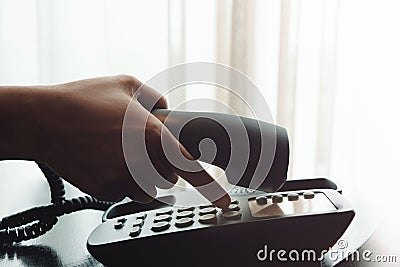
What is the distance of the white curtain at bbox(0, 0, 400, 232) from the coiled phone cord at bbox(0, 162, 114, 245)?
0.73 m

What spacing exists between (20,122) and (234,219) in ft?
0.64

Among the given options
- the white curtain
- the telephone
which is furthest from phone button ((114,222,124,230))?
the white curtain

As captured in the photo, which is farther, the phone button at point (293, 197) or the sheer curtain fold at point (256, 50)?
the sheer curtain fold at point (256, 50)

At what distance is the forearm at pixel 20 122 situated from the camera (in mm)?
462

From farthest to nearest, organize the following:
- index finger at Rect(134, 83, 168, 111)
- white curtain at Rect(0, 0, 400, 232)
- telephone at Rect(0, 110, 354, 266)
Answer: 1. white curtain at Rect(0, 0, 400, 232)
2. index finger at Rect(134, 83, 168, 111)
3. telephone at Rect(0, 110, 354, 266)

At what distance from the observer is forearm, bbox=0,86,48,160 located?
0.46 meters

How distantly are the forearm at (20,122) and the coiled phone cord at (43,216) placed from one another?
0.06 m

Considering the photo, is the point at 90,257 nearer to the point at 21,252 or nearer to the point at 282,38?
the point at 21,252

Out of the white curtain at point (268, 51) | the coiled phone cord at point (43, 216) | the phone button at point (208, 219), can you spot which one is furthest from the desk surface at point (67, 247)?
the white curtain at point (268, 51)

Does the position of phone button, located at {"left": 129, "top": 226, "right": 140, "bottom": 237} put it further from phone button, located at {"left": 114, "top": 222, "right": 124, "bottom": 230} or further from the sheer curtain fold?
the sheer curtain fold

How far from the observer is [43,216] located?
1.97 feet

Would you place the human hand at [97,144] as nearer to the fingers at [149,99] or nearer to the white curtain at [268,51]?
the fingers at [149,99]

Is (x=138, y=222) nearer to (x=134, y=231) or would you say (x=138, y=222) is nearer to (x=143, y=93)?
(x=134, y=231)

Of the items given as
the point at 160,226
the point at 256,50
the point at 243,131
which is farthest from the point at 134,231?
the point at 256,50
